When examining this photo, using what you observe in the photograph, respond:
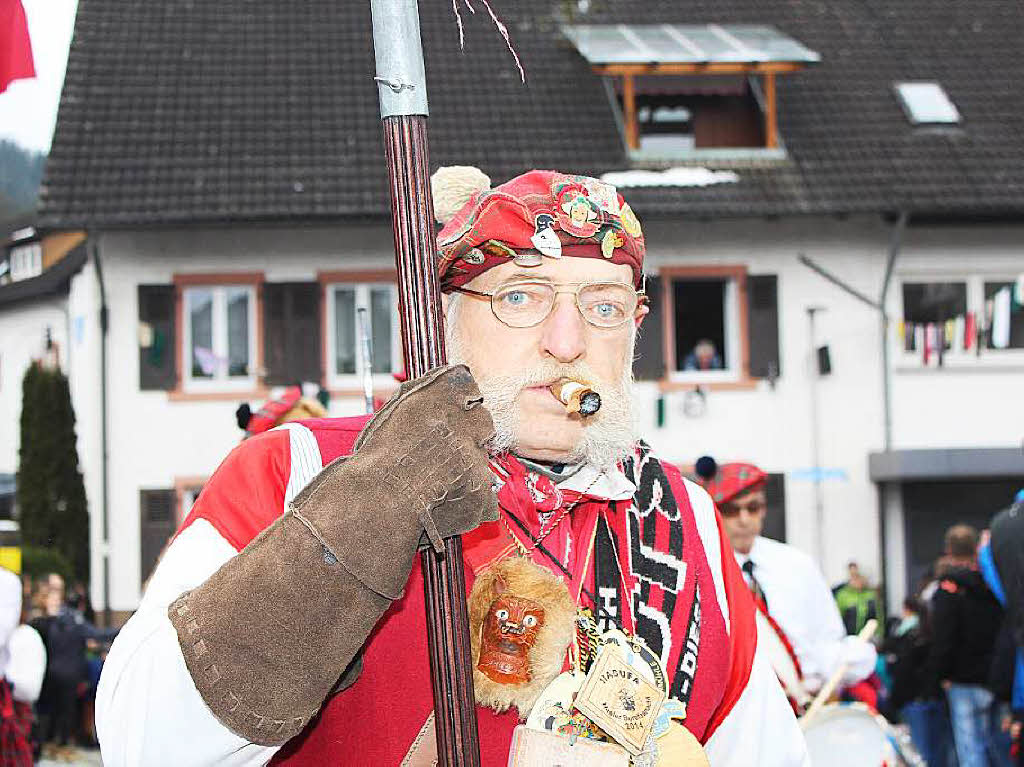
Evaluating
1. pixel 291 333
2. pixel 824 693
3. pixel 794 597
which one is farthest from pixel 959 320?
pixel 824 693

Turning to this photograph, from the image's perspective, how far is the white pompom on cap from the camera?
106 inches

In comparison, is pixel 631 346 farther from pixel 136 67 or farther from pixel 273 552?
pixel 136 67

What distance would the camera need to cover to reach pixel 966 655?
723 cm

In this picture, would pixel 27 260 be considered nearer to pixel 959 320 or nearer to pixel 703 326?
pixel 703 326

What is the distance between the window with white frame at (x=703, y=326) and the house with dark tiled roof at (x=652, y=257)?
0.12ft

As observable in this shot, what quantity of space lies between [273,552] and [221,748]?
260mm

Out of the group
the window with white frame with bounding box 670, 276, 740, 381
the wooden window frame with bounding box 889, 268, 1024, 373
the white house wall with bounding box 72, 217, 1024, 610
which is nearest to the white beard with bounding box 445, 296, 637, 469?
the white house wall with bounding box 72, 217, 1024, 610

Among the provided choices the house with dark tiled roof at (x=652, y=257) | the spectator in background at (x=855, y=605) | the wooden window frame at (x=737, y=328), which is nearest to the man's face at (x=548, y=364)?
the spectator in background at (x=855, y=605)

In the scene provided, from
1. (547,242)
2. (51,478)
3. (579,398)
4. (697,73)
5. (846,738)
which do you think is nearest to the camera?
(579,398)

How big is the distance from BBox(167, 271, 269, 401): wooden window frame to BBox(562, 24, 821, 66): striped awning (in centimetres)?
470

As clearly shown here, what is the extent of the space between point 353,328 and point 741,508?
1184 cm

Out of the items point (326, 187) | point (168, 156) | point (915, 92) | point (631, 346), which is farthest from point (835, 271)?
point (631, 346)

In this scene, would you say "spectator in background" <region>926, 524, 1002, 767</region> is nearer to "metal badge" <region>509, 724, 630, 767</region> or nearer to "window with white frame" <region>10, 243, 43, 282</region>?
"metal badge" <region>509, 724, 630, 767</region>

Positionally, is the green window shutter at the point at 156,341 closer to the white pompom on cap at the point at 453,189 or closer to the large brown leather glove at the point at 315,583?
the white pompom on cap at the point at 453,189
